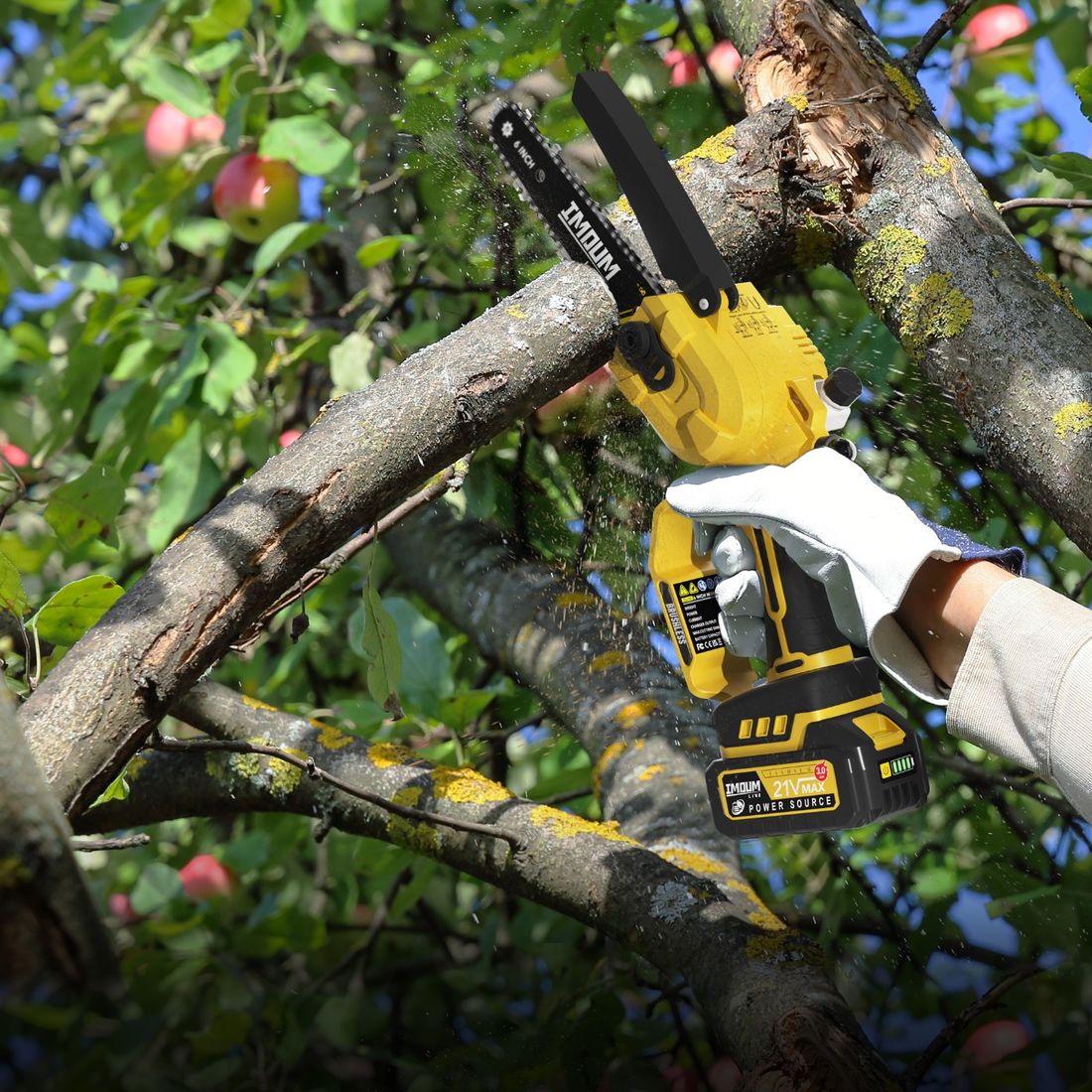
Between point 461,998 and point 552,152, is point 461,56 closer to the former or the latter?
point 552,152

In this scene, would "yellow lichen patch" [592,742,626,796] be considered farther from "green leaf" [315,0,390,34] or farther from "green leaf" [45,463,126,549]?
"green leaf" [315,0,390,34]

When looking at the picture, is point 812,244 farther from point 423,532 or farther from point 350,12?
point 350,12

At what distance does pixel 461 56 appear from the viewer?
1.83 meters

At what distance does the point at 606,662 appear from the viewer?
174 cm

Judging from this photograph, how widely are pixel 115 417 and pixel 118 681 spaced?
4.07 ft

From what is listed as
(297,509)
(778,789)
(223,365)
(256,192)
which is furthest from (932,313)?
(256,192)

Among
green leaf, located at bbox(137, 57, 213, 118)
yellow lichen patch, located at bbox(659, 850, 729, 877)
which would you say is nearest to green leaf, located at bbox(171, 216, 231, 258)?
green leaf, located at bbox(137, 57, 213, 118)

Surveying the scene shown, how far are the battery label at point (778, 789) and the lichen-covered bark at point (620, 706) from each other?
0.57ft

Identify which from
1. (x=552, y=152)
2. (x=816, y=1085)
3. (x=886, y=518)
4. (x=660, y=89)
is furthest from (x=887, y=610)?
(x=660, y=89)

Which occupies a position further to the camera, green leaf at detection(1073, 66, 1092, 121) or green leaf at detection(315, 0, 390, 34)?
green leaf at detection(315, 0, 390, 34)

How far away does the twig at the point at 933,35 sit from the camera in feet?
4.42

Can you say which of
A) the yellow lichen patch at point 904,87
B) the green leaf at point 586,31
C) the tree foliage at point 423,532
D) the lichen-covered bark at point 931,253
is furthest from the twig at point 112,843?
the green leaf at point 586,31

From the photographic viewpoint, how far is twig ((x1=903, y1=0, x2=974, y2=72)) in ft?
4.42

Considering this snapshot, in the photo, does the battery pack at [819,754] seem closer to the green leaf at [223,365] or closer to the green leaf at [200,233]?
the green leaf at [223,365]
